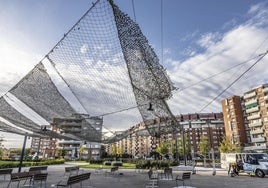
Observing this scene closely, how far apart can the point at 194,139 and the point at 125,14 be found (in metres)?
92.8

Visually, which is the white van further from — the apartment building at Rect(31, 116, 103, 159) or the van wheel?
the apartment building at Rect(31, 116, 103, 159)

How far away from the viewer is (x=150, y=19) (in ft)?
20.7

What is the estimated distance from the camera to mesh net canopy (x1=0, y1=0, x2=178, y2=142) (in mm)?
5672

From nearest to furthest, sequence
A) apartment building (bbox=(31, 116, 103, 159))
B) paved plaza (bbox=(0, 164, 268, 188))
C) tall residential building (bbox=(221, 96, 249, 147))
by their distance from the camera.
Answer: paved plaza (bbox=(0, 164, 268, 188)) < apartment building (bbox=(31, 116, 103, 159)) < tall residential building (bbox=(221, 96, 249, 147))

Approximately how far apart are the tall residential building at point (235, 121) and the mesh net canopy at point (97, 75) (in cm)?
5912

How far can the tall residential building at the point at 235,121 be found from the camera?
61.4m

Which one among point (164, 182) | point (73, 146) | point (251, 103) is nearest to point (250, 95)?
point (251, 103)

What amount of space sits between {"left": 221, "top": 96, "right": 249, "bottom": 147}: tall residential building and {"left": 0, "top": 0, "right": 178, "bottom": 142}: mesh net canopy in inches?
2328

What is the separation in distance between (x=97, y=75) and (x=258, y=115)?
60675 mm

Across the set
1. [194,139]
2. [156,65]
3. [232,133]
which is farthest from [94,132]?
[194,139]

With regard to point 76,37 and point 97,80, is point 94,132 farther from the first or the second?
point 76,37

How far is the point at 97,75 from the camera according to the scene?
7930 mm

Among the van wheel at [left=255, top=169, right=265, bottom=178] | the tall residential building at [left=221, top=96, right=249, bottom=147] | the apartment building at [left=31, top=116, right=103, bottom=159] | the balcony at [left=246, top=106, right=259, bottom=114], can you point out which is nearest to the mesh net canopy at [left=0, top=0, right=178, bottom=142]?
the apartment building at [left=31, top=116, right=103, bottom=159]

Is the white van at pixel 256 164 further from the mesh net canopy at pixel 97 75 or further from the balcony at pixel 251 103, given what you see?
the balcony at pixel 251 103
